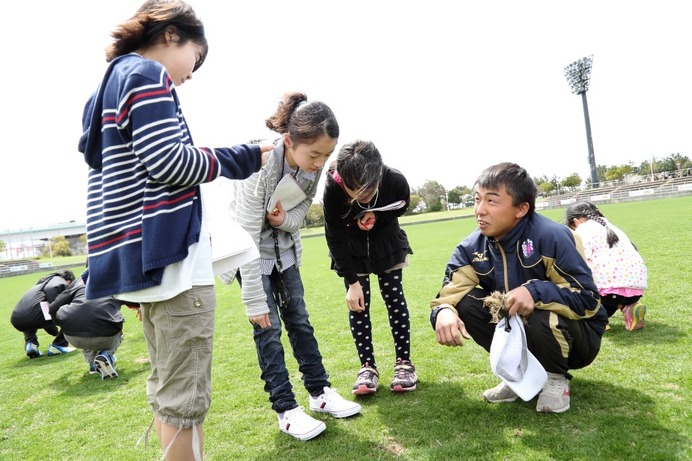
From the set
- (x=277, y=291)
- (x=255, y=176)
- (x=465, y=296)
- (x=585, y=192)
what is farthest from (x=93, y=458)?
(x=585, y=192)

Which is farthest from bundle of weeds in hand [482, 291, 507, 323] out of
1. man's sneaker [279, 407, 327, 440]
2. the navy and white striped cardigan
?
the navy and white striped cardigan

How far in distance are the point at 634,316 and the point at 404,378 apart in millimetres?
1949

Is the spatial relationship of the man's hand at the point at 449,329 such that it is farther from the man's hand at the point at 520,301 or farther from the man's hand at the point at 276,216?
the man's hand at the point at 276,216

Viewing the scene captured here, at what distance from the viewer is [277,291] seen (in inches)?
124

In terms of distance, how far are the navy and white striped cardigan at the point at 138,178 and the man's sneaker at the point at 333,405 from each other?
1627 mm

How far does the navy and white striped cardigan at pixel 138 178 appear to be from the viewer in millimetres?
1730

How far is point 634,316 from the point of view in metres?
3.94

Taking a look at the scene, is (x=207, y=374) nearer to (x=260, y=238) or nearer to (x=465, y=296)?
(x=260, y=238)

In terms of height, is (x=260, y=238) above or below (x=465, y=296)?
above

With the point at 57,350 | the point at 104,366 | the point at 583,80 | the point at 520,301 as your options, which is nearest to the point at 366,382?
the point at 520,301

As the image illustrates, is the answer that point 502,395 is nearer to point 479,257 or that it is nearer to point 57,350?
point 479,257

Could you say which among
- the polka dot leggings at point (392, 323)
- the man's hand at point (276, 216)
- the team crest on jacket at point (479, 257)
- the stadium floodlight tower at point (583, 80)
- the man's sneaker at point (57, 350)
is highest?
the stadium floodlight tower at point (583, 80)

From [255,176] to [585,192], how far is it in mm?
64770

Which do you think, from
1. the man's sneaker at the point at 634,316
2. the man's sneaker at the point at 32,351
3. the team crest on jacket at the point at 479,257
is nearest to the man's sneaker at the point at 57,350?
the man's sneaker at the point at 32,351
